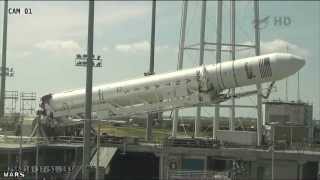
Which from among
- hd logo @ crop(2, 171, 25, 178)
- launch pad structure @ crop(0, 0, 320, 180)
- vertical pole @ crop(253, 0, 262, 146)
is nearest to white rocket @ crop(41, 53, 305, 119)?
launch pad structure @ crop(0, 0, 320, 180)

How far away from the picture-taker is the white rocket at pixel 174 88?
36062 millimetres

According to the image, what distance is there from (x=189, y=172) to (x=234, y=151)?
4.01 meters

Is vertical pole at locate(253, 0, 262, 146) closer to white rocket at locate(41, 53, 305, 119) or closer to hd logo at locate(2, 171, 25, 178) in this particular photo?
white rocket at locate(41, 53, 305, 119)

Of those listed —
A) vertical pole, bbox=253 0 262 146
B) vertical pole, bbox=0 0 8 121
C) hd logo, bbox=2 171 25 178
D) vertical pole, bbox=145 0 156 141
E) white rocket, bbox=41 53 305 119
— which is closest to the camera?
white rocket, bbox=41 53 305 119

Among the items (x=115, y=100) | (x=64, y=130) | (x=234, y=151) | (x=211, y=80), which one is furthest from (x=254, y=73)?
(x=64, y=130)

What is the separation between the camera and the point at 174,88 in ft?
127

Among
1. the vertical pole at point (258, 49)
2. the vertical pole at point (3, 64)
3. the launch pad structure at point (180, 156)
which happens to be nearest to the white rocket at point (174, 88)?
the launch pad structure at point (180, 156)

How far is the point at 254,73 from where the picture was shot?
36.4m

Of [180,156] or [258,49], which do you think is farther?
[258,49]

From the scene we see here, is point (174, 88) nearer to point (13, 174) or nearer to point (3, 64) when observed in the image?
point (13, 174)

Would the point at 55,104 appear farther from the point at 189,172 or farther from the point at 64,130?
the point at 189,172

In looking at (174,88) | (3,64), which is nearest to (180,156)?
(174,88)

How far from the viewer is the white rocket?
3606cm

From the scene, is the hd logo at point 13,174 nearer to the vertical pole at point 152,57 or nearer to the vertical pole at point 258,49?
the vertical pole at point 152,57
